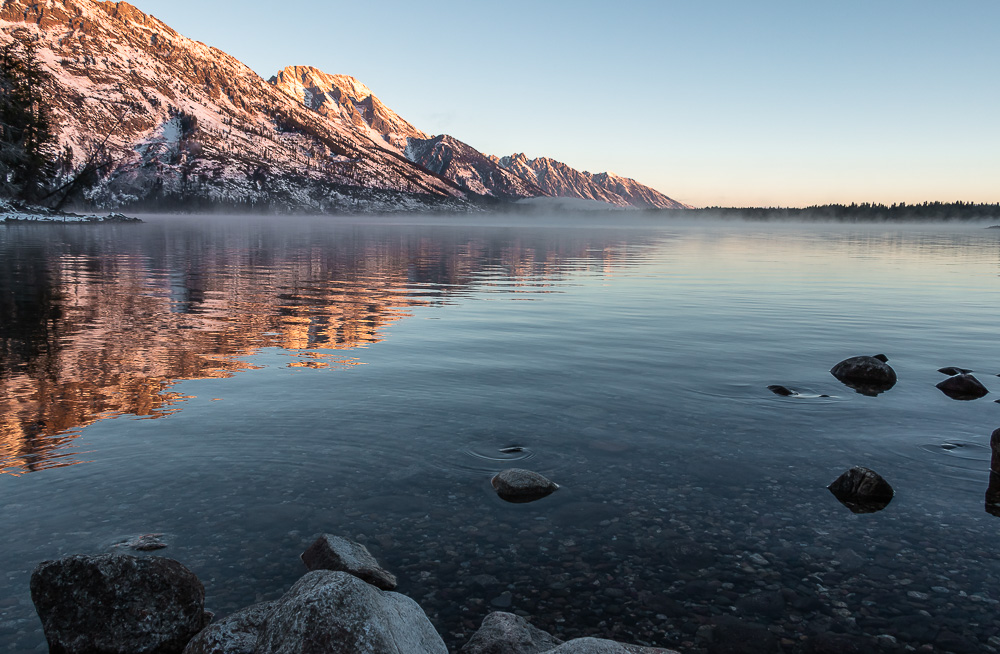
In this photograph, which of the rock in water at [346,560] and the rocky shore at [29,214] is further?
the rocky shore at [29,214]

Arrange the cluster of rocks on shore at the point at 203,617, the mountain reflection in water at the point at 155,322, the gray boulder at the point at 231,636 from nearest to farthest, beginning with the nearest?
the cluster of rocks on shore at the point at 203,617 → the gray boulder at the point at 231,636 → the mountain reflection in water at the point at 155,322

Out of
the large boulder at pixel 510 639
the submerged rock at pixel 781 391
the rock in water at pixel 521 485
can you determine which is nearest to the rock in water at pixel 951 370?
the submerged rock at pixel 781 391

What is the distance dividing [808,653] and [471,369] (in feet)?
38.7

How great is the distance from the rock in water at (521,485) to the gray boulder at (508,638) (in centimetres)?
309

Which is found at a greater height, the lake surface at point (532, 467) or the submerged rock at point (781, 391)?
the submerged rock at point (781, 391)

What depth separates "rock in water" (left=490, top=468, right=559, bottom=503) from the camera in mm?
9164

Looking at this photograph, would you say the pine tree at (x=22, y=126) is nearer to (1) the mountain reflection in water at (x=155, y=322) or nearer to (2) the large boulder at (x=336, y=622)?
(1) the mountain reflection in water at (x=155, y=322)

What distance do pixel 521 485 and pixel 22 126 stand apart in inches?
5524

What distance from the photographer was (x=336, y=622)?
4.62 m

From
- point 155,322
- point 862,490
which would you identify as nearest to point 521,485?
point 862,490

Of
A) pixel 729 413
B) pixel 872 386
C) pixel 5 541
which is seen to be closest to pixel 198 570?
pixel 5 541

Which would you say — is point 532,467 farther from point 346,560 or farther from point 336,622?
point 336,622

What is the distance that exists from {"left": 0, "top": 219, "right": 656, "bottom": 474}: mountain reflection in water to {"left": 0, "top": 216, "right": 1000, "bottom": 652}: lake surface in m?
0.16

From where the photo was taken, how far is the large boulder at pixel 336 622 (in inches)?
180
